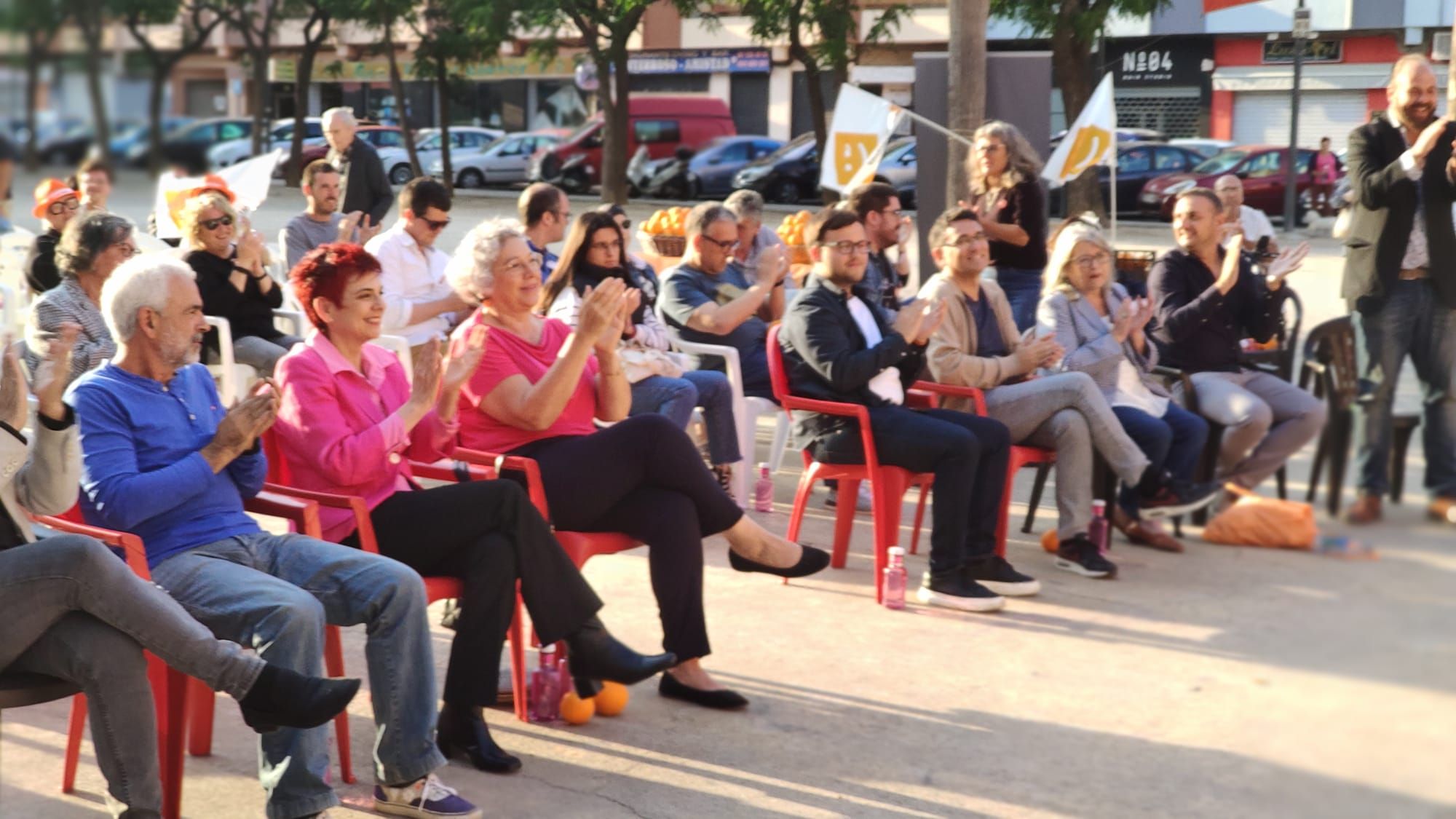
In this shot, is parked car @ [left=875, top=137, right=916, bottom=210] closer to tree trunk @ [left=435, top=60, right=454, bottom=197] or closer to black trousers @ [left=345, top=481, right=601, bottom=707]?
tree trunk @ [left=435, top=60, right=454, bottom=197]

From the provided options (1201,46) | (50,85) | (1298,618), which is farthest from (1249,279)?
(50,85)

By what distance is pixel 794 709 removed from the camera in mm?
3613

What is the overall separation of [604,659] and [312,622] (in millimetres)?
776

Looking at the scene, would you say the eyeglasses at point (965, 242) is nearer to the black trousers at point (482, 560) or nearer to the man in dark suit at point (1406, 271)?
the black trousers at point (482, 560)

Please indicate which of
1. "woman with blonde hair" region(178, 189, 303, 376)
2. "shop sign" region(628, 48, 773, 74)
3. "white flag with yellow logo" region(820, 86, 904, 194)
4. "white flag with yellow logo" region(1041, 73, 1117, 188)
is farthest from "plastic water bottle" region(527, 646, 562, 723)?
"shop sign" region(628, 48, 773, 74)

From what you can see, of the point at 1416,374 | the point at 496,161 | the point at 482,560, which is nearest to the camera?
the point at 1416,374

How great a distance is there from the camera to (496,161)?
12.9 m

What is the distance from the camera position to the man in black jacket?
14.6 feet

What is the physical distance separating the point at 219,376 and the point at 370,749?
273 centimetres

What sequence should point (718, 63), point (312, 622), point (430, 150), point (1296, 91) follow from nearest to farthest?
point (1296, 91)
point (312, 622)
point (430, 150)
point (718, 63)

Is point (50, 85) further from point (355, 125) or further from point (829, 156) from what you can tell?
point (829, 156)

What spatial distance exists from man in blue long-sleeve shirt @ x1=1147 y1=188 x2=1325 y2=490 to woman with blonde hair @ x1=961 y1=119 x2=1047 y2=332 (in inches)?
167

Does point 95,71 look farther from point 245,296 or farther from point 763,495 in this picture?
point 245,296

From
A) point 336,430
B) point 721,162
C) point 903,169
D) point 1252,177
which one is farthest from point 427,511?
point 721,162
